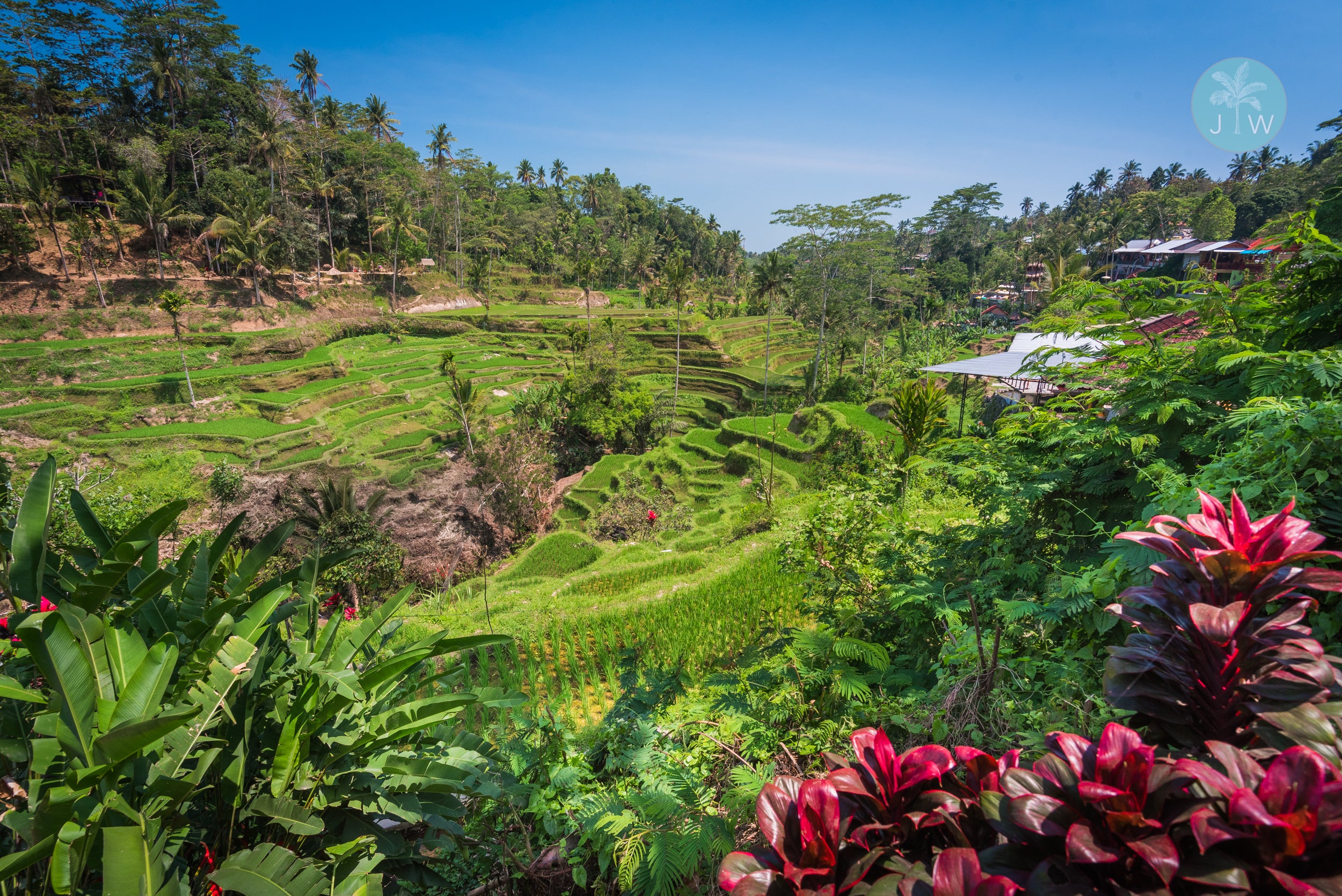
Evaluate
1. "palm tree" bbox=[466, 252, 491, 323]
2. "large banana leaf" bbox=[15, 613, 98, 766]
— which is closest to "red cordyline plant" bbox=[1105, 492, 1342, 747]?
"large banana leaf" bbox=[15, 613, 98, 766]

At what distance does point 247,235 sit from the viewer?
86.2 feet

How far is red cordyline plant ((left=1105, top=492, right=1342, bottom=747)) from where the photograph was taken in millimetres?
1009

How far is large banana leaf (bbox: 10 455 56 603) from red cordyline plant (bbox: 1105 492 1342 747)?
8.03ft

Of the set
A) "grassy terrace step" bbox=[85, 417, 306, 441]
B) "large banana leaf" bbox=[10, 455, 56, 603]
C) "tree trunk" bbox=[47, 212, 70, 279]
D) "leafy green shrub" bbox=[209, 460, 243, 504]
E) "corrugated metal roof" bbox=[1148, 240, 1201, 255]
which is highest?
"corrugated metal roof" bbox=[1148, 240, 1201, 255]

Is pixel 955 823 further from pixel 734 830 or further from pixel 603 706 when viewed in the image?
pixel 603 706

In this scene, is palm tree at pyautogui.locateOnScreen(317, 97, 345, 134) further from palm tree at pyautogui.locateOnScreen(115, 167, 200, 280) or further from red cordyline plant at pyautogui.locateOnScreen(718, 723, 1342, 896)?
red cordyline plant at pyautogui.locateOnScreen(718, 723, 1342, 896)

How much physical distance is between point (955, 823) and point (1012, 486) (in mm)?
2099

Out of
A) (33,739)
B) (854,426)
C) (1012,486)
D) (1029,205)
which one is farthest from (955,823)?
(1029,205)

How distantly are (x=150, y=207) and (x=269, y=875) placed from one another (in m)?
33.8

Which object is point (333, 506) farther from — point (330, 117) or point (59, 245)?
point (330, 117)

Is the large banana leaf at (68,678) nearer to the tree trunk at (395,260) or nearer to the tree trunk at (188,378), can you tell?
the tree trunk at (188,378)

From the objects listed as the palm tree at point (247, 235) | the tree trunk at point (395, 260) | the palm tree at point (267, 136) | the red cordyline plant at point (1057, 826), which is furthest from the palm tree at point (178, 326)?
the red cordyline plant at point (1057, 826)

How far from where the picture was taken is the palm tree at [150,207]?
81.1 ft

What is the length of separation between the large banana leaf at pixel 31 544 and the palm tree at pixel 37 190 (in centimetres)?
3288
